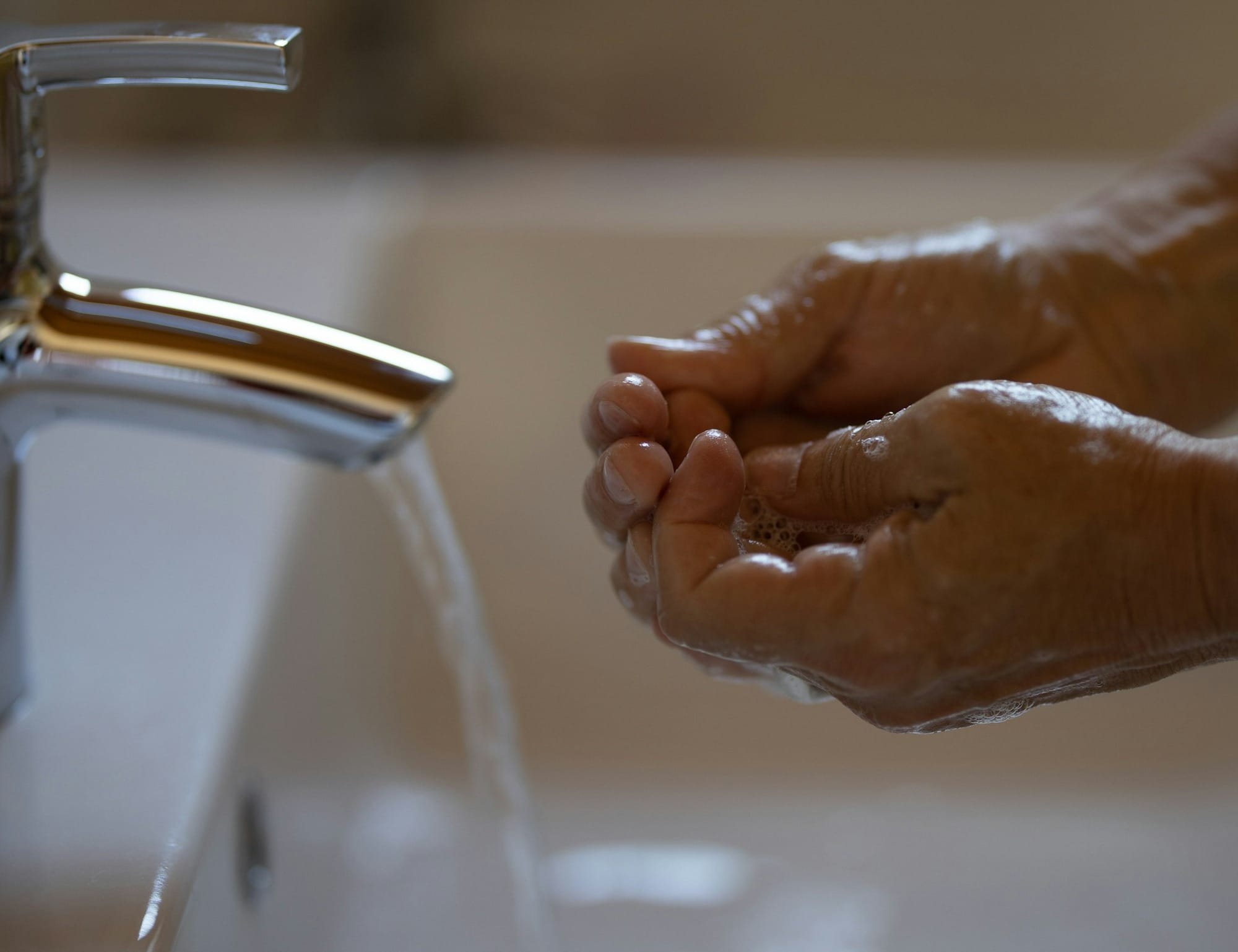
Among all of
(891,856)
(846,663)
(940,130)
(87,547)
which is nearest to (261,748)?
(87,547)

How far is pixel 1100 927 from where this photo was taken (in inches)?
21.9

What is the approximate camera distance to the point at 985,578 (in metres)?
0.29

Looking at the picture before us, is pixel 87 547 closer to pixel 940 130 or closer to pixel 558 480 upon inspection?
Answer: pixel 558 480

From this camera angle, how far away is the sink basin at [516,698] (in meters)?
0.39

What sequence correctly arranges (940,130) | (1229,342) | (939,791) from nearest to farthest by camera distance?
(1229,342) → (939,791) → (940,130)

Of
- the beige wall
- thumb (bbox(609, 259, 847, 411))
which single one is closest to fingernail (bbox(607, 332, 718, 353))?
thumb (bbox(609, 259, 847, 411))

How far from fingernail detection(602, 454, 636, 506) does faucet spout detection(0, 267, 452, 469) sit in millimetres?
55

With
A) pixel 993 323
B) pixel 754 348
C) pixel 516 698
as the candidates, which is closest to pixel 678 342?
pixel 754 348

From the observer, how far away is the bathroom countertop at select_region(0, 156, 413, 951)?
33cm

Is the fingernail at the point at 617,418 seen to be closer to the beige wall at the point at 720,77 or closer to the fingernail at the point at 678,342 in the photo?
the fingernail at the point at 678,342

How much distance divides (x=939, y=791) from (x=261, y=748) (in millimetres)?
371

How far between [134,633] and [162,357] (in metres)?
0.12

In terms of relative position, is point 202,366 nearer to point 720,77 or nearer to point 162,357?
point 162,357

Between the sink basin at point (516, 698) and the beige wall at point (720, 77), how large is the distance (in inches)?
7.6
